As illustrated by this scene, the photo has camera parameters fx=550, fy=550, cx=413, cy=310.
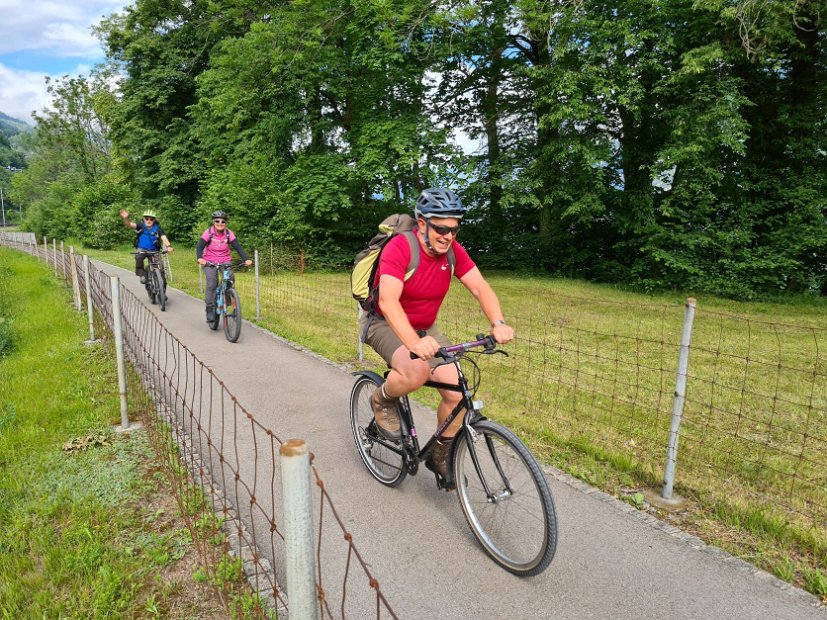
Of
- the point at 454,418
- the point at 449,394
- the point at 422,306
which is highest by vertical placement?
the point at 422,306

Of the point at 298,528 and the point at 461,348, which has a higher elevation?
the point at 461,348

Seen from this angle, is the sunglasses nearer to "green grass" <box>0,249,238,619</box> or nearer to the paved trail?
the paved trail

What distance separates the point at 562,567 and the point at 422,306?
1741 millimetres

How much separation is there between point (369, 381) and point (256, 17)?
2228 centimetres

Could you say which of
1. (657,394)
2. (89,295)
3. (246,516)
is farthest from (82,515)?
(657,394)

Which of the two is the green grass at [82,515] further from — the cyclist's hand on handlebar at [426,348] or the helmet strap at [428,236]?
the helmet strap at [428,236]

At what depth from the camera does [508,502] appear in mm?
3064

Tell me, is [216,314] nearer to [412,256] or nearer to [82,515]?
[82,515]

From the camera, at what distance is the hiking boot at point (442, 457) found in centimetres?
335

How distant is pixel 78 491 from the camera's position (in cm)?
381

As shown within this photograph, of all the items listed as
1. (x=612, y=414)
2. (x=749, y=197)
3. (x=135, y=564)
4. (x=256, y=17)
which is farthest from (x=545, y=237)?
(x=135, y=564)

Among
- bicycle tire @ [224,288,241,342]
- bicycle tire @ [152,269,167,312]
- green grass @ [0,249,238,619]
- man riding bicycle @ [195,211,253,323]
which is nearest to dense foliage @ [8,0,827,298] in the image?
bicycle tire @ [152,269,167,312]

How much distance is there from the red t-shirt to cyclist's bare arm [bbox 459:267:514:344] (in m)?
0.07

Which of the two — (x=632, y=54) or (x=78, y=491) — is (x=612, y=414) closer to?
(x=78, y=491)
